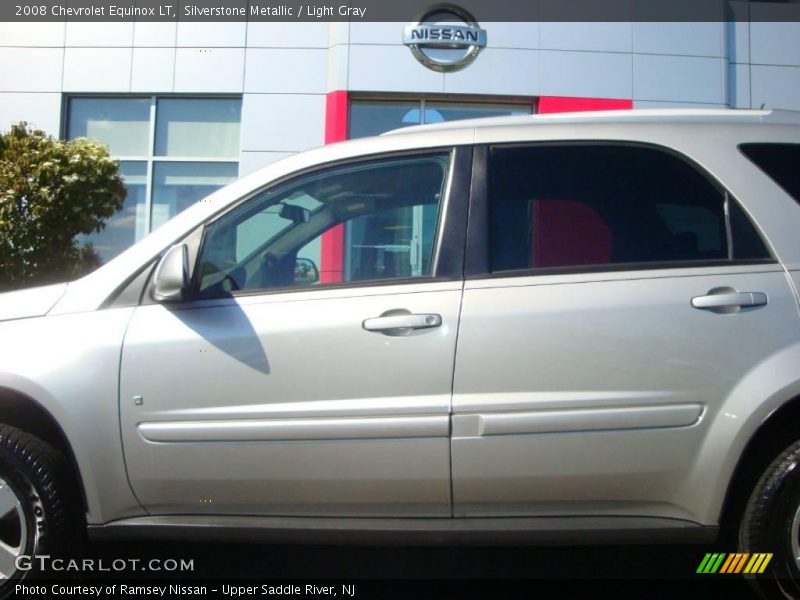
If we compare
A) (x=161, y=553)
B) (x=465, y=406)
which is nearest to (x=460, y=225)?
(x=465, y=406)

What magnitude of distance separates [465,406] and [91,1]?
10833mm

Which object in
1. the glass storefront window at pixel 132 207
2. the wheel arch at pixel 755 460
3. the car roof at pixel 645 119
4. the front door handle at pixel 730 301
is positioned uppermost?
the glass storefront window at pixel 132 207

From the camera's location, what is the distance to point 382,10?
35.6 ft

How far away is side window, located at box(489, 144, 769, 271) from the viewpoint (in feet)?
9.53

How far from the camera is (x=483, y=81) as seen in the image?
10.8 metres

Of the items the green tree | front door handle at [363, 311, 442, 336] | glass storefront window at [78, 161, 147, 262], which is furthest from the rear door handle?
glass storefront window at [78, 161, 147, 262]

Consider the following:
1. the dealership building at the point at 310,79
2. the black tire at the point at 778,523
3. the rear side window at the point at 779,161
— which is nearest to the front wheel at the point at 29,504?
the black tire at the point at 778,523

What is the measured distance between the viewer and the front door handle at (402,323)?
2.78 metres

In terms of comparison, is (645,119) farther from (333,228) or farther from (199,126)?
(199,126)

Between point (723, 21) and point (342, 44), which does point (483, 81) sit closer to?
point (342, 44)

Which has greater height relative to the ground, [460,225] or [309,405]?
[460,225]

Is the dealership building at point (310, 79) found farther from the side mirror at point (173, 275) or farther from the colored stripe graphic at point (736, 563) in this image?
the colored stripe graphic at point (736, 563)

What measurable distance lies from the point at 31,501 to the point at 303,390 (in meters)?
1.08

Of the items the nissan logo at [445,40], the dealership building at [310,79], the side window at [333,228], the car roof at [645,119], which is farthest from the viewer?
the dealership building at [310,79]
